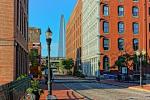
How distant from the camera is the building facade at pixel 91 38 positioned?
275 feet

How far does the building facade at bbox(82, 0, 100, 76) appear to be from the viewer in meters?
84.0

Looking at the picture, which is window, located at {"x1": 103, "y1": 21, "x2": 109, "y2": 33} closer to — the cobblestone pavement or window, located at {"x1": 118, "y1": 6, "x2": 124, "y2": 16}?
window, located at {"x1": 118, "y1": 6, "x2": 124, "y2": 16}

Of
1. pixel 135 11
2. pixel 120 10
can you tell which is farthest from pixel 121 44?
pixel 135 11

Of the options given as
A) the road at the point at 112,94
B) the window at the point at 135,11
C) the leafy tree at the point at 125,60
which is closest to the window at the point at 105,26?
the window at the point at 135,11

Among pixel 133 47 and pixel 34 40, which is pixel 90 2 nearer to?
pixel 133 47

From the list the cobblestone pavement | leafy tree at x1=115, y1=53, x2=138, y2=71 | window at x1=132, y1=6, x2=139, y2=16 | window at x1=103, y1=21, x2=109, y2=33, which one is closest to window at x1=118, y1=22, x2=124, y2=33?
window at x1=103, y1=21, x2=109, y2=33

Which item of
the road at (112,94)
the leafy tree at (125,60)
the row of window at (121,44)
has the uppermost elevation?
the row of window at (121,44)

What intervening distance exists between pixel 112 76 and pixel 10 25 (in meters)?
51.9

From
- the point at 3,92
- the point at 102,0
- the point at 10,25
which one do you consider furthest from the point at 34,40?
the point at 3,92

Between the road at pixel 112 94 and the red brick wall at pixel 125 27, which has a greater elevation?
the red brick wall at pixel 125 27

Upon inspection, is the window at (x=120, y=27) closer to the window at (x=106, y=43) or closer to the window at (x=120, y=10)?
the window at (x=120, y=10)

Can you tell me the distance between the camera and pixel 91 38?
92812mm

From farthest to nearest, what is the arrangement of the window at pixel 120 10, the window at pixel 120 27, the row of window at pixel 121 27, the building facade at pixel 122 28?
the window at pixel 120 10 → the window at pixel 120 27 → the row of window at pixel 121 27 → the building facade at pixel 122 28

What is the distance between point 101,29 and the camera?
8294cm
